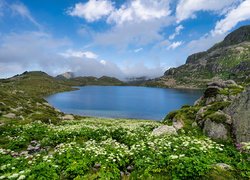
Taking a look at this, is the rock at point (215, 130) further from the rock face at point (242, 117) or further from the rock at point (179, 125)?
the rock at point (179, 125)

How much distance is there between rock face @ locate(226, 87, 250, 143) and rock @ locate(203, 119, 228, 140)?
0.97 meters

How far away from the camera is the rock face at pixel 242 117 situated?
59.0 ft

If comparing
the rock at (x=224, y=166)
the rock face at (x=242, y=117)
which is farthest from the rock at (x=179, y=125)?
the rock at (x=224, y=166)

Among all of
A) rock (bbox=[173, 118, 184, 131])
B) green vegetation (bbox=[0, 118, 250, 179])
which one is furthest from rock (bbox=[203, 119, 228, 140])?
green vegetation (bbox=[0, 118, 250, 179])

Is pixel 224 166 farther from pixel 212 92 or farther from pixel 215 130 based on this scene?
pixel 212 92

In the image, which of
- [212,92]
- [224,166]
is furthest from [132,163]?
[212,92]

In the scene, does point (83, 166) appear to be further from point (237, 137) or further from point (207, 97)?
point (207, 97)

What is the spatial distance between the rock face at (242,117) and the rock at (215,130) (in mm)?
973

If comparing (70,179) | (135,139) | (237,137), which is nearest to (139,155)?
(70,179)

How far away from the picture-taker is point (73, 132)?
21.8 meters

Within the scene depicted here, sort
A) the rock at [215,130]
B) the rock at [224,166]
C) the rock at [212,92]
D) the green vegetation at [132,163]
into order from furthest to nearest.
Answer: the rock at [212,92] → the rock at [215,130] → the rock at [224,166] → the green vegetation at [132,163]

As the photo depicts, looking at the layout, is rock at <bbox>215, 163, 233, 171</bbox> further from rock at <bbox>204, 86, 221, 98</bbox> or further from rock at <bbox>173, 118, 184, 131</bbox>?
rock at <bbox>204, 86, 221, 98</bbox>

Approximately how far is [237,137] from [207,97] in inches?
974

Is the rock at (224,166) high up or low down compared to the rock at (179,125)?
up
